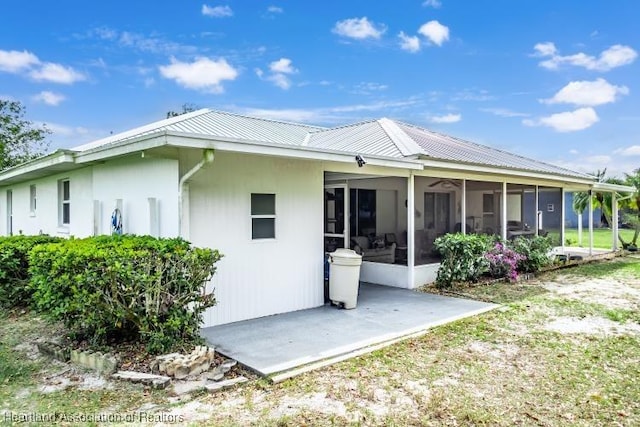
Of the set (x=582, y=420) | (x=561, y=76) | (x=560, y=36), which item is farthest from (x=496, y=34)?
(x=582, y=420)

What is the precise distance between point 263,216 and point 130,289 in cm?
273

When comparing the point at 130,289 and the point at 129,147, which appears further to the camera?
the point at 129,147

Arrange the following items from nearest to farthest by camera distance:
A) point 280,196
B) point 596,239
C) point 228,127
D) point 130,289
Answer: point 130,289
point 280,196
point 228,127
point 596,239

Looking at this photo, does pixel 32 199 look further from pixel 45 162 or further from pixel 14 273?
pixel 14 273

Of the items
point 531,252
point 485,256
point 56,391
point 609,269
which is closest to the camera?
point 56,391

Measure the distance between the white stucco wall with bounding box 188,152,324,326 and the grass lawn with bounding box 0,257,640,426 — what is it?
7.87ft

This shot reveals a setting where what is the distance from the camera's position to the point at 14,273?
→ 823 cm

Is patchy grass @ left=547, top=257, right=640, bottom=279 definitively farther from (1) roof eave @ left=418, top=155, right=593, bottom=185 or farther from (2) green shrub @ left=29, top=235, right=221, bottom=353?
(2) green shrub @ left=29, top=235, right=221, bottom=353

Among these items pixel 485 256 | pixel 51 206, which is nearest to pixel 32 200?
pixel 51 206

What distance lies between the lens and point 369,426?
3.74 metres

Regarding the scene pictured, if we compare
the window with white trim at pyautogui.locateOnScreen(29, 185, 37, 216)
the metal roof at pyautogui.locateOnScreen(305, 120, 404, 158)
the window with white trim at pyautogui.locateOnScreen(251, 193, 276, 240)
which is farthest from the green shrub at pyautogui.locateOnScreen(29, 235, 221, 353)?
the window with white trim at pyautogui.locateOnScreen(29, 185, 37, 216)

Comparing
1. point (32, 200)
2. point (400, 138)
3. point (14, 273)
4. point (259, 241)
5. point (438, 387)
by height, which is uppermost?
point (400, 138)

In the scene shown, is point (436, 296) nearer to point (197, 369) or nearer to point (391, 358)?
point (391, 358)

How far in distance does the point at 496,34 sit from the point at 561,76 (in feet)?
18.3
